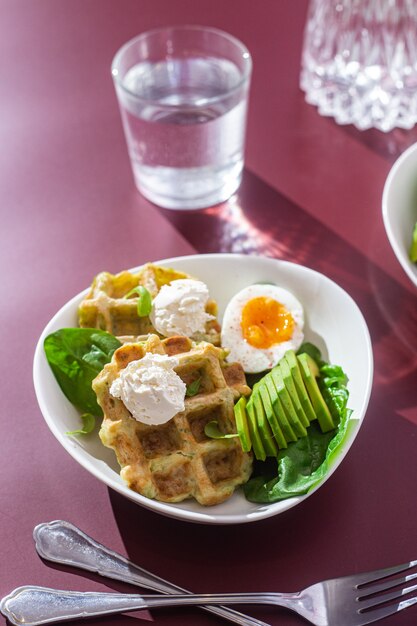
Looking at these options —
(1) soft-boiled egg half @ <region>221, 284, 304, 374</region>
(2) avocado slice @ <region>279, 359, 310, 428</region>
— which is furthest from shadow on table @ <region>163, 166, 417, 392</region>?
(2) avocado slice @ <region>279, 359, 310, 428</region>

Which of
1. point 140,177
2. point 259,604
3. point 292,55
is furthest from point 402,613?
point 292,55

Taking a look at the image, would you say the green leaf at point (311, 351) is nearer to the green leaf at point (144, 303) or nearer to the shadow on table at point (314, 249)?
the shadow on table at point (314, 249)

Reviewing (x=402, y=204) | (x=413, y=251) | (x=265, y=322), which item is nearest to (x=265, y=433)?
(x=265, y=322)

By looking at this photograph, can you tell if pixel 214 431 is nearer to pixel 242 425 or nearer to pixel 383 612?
pixel 242 425

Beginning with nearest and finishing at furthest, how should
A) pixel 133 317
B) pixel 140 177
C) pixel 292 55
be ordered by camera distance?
pixel 133 317 < pixel 140 177 < pixel 292 55

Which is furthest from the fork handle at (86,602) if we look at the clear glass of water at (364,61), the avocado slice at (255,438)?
the clear glass of water at (364,61)

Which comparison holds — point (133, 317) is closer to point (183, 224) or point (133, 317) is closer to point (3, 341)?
point (3, 341)

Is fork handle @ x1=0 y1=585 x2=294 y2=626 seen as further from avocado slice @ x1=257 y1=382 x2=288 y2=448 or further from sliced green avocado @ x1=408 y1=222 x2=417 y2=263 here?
sliced green avocado @ x1=408 y1=222 x2=417 y2=263
